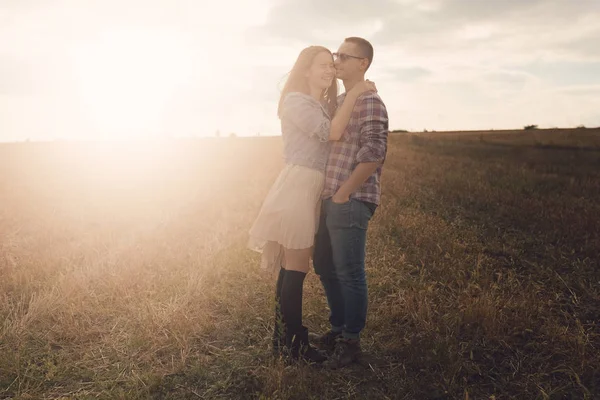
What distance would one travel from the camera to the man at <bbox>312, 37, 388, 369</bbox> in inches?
125

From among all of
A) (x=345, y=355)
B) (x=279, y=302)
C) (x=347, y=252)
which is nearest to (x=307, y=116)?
(x=347, y=252)

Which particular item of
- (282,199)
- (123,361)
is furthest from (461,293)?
(123,361)

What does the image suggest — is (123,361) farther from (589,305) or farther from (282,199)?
(589,305)

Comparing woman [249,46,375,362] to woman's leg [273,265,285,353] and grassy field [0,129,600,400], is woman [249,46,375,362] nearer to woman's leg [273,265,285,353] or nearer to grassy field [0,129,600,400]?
woman's leg [273,265,285,353]

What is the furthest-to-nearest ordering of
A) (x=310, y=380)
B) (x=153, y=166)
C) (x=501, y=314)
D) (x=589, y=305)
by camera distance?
(x=153, y=166), (x=589, y=305), (x=501, y=314), (x=310, y=380)

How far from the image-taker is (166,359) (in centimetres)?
369

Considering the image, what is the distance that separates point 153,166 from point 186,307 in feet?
47.8

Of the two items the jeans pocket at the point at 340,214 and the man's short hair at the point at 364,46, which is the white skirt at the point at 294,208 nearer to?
the jeans pocket at the point at 340,214

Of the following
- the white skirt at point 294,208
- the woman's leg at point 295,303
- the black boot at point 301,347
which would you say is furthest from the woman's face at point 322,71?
the black boot at point 301,347

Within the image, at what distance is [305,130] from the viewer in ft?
10.4

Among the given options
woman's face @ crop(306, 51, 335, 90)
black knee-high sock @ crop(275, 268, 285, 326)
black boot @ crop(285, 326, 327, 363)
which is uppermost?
woman's face @ crop(306, 51, 335, 90)

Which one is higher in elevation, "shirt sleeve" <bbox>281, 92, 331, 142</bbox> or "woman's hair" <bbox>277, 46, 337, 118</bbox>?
"woman's hair" <bbox>277, 46, 337, 118</bbox>

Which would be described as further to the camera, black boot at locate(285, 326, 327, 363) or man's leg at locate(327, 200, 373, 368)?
black boot at locate(285, 326, 327, 363)

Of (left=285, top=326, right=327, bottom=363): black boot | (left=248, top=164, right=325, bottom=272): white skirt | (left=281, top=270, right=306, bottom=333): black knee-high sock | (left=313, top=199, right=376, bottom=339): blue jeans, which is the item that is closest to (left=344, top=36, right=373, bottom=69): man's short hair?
(left=248, top=164, right=325, bottom=272): white skirt
